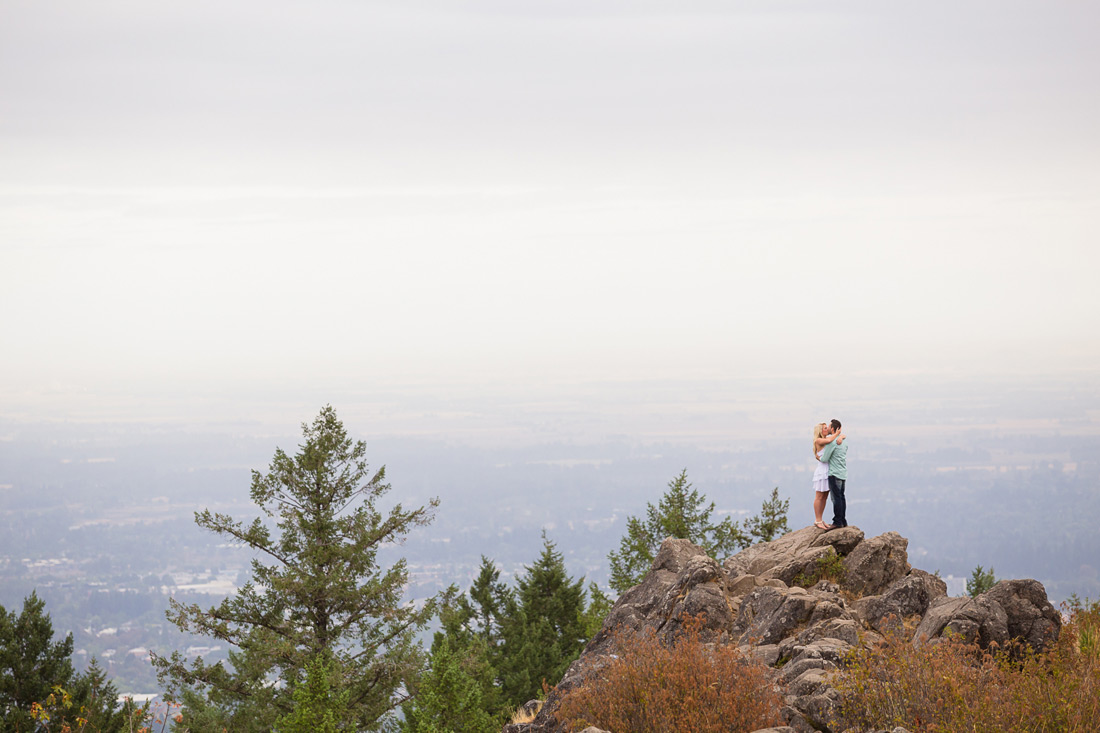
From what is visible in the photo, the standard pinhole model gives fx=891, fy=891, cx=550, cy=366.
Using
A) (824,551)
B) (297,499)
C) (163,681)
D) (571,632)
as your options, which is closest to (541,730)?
(824,551)

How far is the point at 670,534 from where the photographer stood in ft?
176

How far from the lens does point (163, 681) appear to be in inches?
1137

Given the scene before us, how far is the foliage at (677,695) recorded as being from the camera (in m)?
11.5

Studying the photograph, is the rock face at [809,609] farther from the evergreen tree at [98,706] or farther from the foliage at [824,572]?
the evergreen tree at [98,706]

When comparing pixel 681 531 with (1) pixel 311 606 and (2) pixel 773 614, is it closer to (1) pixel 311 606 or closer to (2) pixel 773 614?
(1) pixel 311 606

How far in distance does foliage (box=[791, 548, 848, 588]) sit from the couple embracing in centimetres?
166

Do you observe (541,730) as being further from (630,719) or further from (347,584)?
(347,584)

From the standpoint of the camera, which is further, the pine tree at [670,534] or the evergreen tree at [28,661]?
the pine tree at [670,534]

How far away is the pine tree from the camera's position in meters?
52.2

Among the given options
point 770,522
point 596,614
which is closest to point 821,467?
point 770,522

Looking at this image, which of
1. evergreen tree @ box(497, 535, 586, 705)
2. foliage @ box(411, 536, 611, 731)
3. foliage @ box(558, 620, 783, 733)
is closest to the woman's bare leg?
foliage @ box(558, 620, 783, 733)

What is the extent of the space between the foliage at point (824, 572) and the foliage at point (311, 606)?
14120 mm

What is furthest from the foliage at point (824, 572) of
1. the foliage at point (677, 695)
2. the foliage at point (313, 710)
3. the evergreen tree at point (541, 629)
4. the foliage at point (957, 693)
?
the evergreen tree at point (541, 629)

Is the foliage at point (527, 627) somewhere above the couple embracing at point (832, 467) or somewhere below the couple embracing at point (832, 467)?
below
